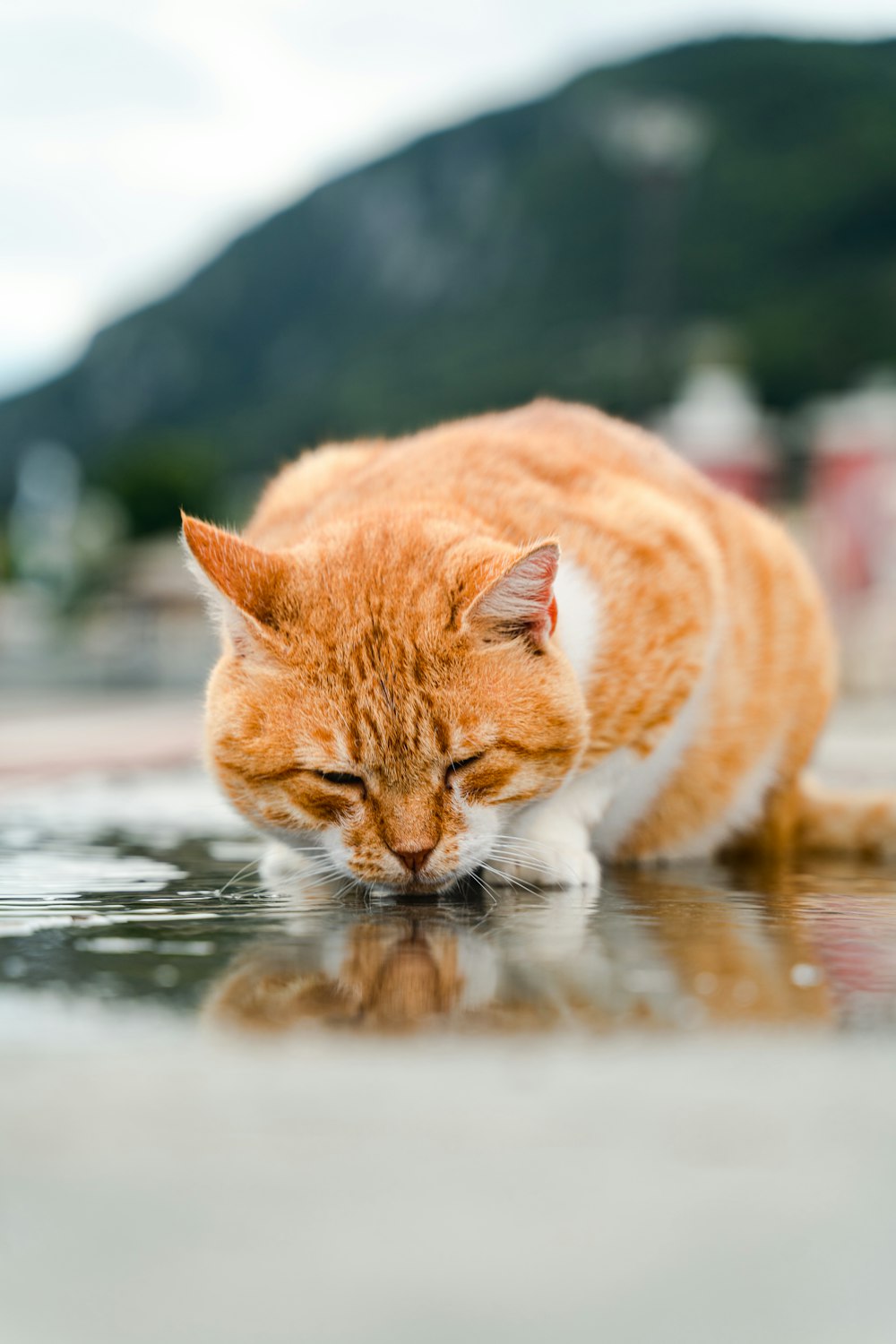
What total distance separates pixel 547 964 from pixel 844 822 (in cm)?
175

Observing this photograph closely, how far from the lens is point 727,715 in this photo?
125 inches

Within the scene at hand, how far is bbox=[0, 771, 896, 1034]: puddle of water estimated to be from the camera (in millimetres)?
1468

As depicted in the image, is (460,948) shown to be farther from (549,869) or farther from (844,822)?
(844,822)

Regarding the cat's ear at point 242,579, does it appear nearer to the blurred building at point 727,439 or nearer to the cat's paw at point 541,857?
the cat's paw at point 541,857

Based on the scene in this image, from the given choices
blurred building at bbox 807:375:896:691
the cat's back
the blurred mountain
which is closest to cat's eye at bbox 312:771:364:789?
the cat's back

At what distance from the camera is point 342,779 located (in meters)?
2.43

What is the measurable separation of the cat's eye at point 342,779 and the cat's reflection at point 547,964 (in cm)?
20

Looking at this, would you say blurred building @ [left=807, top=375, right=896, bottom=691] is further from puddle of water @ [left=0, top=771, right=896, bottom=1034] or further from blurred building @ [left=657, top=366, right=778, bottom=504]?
puddle of water @ [left=0, top=771, right=896, bottom=1034]

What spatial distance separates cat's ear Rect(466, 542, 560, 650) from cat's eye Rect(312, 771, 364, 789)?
332 mm

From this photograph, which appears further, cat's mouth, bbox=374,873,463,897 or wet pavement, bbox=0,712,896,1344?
cat's mouth, bbox=374,873,463,897

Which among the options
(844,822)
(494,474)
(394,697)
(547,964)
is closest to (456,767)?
(394,697)

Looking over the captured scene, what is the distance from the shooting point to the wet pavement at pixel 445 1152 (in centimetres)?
101

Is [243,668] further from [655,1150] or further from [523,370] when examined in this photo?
[523,370]

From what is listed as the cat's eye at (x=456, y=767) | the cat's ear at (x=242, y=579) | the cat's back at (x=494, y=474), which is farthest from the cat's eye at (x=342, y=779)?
the cat's back at (x=494, y=474)
